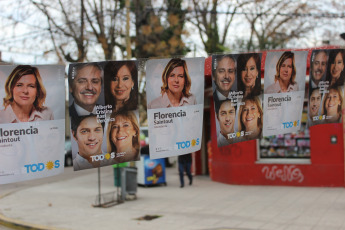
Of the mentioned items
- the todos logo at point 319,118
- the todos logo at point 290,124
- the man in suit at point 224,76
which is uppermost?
the man in suit at point 224,76

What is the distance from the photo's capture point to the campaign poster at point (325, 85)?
22.7ft

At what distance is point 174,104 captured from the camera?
20.3ft

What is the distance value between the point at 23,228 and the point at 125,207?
2.75 metres

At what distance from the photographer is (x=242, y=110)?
6.54 meters

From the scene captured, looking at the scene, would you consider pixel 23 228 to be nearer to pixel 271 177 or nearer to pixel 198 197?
pixel 198 197

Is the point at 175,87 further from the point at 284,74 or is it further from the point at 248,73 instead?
the point at 284,74

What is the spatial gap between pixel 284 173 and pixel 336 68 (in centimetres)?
665

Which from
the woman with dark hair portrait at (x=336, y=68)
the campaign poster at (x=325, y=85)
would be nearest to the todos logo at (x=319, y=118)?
the campaign poster at (x=325, y=85)

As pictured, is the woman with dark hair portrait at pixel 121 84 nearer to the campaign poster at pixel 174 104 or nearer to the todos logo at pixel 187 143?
the campaign poster at pixel 174 104

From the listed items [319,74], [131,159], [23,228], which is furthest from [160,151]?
[23,228]

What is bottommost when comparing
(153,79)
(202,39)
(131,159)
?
(131,159)

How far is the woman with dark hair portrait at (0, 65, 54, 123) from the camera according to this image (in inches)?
201

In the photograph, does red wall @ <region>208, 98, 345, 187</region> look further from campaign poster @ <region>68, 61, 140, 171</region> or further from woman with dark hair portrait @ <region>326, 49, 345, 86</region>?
campaign poster @ <region>68, 61, 140, 171</region>

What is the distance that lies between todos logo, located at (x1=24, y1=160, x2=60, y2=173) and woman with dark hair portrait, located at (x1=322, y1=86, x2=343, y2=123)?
14.8ft
